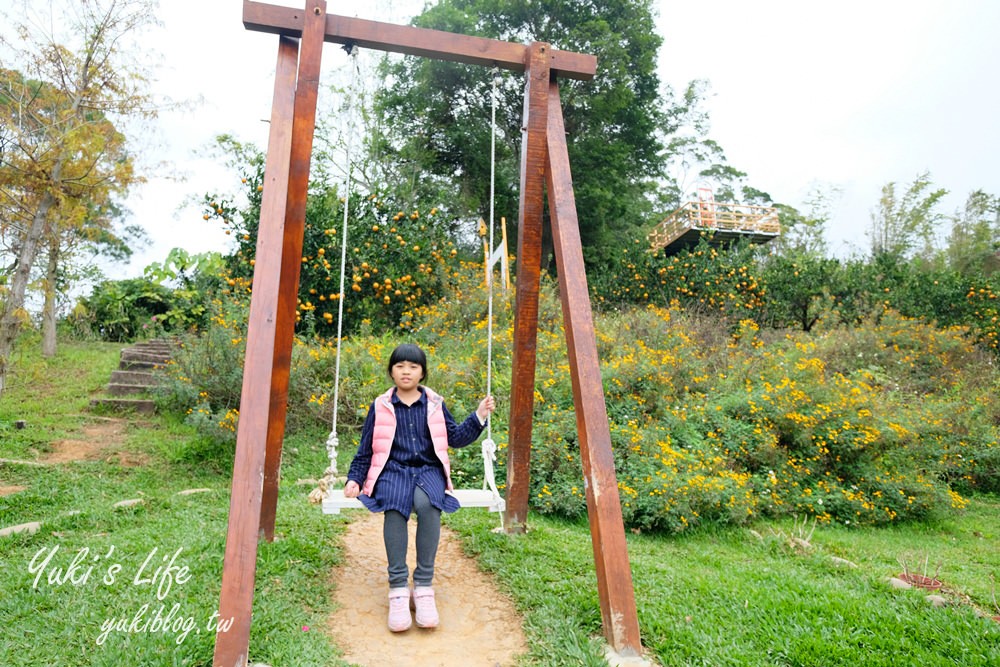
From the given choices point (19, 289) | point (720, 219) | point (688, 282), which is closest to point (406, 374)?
point (19, 289)

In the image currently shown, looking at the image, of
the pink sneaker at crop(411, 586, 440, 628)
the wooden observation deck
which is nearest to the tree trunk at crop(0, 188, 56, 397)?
the pink sneaker at crop(411, 586, 440, 628)

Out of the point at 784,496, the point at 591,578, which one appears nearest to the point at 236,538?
the point at 591,578

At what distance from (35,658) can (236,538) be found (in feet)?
2.91

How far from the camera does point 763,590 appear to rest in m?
3.14

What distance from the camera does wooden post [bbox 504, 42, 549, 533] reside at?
331 cm

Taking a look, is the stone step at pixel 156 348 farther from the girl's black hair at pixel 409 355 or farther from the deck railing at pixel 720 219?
the deck railing at pixel 720 219

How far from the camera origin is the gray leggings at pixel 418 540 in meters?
2.78

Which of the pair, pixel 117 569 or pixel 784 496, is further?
pixel 784 496

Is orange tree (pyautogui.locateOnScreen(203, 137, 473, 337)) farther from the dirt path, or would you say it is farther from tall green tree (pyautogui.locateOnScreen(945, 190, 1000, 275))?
tall green tree (pyautogui.locateOnScreen(945, 190, 1000, 275))

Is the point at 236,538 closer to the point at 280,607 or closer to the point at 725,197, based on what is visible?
the point at 280,607

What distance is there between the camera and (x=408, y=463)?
9.55 feet

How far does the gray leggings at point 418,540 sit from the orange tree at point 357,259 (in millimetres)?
6058

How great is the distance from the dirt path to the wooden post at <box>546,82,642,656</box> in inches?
17.5

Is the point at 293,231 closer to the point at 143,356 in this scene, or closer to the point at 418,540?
the point at 418,540
